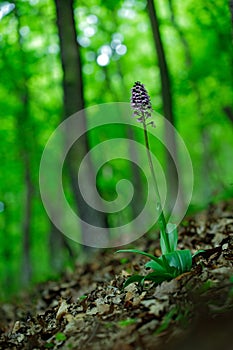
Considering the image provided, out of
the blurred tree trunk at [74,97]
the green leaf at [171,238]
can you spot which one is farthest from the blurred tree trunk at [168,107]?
the green leaf at [171,238]

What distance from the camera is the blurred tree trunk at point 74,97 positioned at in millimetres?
7809

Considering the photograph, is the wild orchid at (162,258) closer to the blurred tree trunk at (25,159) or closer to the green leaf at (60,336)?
the green leaf at (60,336)

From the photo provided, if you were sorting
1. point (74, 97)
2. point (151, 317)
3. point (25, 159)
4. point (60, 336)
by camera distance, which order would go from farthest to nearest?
point (25, 159)
point (74, 97)
point (60, 336)
point (151, 317)

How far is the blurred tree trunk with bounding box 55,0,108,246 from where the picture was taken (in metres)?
7.81

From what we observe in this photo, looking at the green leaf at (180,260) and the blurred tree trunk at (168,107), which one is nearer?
the green leaf at (180,260)

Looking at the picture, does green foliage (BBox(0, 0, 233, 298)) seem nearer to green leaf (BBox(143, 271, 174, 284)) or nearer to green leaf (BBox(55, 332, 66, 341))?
green leaf (BBox(143, 271, 174, 284))

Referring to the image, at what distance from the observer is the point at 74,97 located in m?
7.89

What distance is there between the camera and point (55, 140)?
56.6 feet

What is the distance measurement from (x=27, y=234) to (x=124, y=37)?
7907 mm

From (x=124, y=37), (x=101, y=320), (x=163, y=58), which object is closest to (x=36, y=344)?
(x=101, y=320)

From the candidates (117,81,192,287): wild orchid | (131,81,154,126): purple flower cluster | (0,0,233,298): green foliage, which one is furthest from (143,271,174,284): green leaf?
(0,0,233,298): green foliage

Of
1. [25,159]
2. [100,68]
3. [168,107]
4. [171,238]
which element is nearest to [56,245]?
[25,159]

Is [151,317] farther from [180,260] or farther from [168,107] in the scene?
[168,107]

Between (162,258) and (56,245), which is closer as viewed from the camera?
(162,258)
